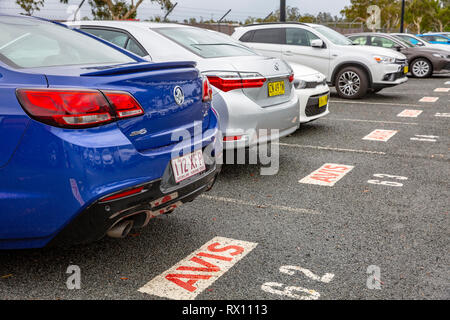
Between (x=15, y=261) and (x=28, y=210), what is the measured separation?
2.63 ft

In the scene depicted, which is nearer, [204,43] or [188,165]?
[188,165]

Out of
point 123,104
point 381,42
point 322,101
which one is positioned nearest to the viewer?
point 123,104

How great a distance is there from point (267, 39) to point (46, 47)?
8885 millimetres

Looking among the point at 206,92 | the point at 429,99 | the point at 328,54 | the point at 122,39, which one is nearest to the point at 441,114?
the point at 429,99

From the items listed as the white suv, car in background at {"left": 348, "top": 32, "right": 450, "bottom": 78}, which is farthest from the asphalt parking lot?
car in background at {"left": 348, "top": 32, "right": 450, "bottom": 78}

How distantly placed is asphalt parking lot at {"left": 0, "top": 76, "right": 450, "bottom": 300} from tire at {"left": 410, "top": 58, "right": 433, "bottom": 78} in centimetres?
1212

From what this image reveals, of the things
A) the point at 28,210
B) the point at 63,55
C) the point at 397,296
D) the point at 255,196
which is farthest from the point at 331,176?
the point at 28,210

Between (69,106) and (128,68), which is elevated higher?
(128,68)

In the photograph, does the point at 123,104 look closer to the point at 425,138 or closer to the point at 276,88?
the point at 276,88

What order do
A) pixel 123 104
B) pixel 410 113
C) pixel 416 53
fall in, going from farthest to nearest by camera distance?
pixel 416 53
pixel 410 113
pixel 123 104

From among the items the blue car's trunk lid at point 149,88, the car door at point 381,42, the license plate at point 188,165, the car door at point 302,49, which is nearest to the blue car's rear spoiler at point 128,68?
the blue car's trunk lid at point 149,88

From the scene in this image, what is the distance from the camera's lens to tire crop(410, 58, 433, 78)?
1709 centimetres

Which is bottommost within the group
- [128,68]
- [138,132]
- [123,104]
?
[138,132]

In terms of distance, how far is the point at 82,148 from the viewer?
2.64 meters
